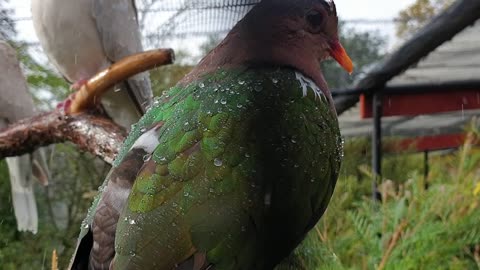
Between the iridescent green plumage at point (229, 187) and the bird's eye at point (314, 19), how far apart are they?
34 mm

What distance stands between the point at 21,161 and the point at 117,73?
1.49ft

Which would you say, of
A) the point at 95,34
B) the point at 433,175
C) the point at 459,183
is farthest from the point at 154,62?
the point at 433,175

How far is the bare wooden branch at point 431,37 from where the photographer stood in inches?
21.5

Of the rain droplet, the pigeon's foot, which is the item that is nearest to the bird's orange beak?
the rain droplet

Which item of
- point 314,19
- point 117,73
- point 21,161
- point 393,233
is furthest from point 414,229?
point 21,161

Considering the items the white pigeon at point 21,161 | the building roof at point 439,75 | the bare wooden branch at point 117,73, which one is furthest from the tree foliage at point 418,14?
the white pigeon at point 21,161

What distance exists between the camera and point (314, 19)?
0.33 m

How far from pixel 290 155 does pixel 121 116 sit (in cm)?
50

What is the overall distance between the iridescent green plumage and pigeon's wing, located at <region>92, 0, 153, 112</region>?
32 cm

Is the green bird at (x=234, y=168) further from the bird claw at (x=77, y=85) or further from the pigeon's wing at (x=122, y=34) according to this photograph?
the bird claw at (x=77, y=85)

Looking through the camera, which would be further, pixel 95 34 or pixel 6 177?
pixel 6 177

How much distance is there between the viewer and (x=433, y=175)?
4.15ft

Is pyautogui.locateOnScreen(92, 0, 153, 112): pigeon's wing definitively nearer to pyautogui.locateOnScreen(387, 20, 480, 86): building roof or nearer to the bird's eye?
the bird's eye

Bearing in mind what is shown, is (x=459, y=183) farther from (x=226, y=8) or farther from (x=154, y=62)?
(x=226, y=8)
